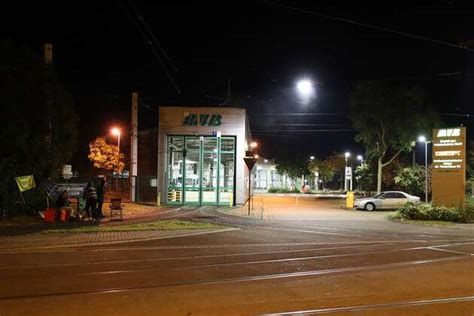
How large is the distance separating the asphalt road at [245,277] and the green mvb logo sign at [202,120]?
18.0 m

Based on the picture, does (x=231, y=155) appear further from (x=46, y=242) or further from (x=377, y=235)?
(x=46, y=242)

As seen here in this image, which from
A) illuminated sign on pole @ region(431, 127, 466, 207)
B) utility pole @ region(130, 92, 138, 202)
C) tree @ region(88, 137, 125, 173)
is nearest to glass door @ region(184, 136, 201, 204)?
utility pole @ region(130, 92, 138, 202)

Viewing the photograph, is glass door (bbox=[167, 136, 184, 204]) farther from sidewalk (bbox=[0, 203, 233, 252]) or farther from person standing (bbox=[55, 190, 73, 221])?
person standing (bbox=[55, 190, 73, 221])

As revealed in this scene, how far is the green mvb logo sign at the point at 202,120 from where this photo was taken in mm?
34812

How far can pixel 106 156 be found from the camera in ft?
148

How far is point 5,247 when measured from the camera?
14758mm

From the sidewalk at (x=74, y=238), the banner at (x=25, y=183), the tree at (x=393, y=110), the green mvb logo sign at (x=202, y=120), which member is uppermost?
the tree at (x=393, y=110)

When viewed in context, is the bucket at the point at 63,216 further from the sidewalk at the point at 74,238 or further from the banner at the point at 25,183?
the sidewalk at the point at 74,238

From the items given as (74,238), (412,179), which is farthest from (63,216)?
(412,179)

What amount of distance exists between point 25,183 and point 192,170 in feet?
46.1

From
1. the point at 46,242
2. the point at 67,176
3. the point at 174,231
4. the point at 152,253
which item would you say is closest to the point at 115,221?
the point at 174,231

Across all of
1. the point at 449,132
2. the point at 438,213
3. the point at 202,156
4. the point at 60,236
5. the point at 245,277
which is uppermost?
the point at 449,132

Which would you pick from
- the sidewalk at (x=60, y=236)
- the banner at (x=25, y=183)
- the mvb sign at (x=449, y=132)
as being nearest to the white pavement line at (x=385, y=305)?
the sidewalk at (x=60, y=236)

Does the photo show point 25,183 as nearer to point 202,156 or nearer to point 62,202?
point 62,202
